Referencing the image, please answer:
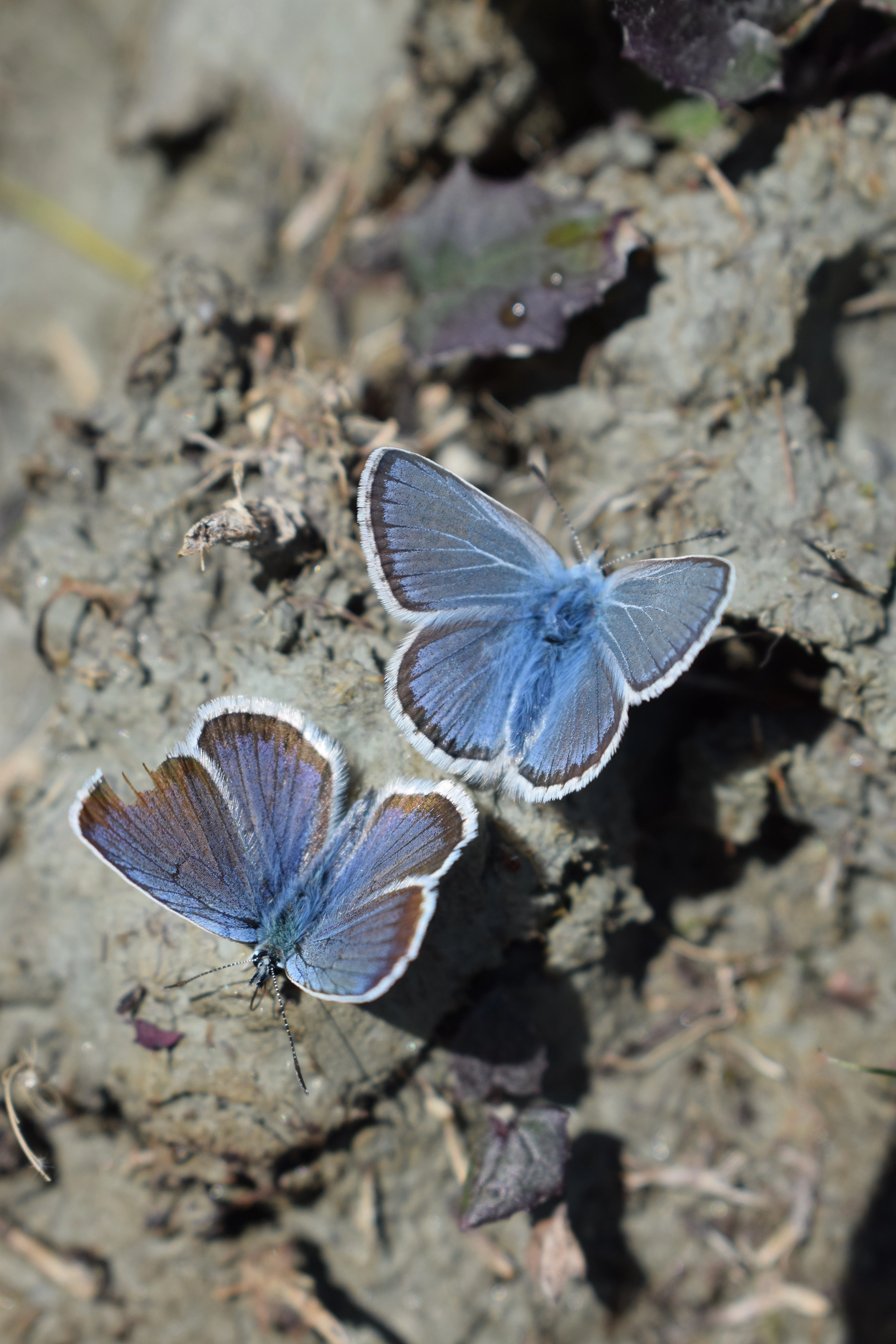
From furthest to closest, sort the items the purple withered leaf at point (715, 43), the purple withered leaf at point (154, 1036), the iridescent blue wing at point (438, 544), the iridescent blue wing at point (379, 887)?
the purple withered leaf at point (715, 43)
the purple withered leaf at point (154, 1036)
the iridescent blue wing at point (438, 544)
the iridescent blue wing at point (379, 887)

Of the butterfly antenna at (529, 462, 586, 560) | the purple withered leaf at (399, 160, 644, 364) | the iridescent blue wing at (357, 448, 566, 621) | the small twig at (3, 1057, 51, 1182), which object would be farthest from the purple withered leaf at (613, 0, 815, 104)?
the small twig at (3, 1057, 51, 1182)

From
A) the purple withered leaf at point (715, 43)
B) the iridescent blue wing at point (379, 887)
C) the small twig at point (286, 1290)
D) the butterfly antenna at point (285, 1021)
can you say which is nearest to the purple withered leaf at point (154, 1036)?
the butterfly antenna at point (285, 1021)

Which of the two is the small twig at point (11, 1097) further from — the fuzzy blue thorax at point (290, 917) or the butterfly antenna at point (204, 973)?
the fuzzy blue thorax at point (290, 917)

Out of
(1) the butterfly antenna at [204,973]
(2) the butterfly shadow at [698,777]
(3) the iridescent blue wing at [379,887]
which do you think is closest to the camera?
(3) the iridescent blue wing at [379,887]

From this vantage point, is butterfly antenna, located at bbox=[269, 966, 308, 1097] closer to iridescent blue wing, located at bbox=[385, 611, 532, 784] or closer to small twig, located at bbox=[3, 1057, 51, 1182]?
iridescent blue wing, located at bbox=[385, 611, 532, 784]

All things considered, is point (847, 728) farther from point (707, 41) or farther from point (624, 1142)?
point (707, 41)

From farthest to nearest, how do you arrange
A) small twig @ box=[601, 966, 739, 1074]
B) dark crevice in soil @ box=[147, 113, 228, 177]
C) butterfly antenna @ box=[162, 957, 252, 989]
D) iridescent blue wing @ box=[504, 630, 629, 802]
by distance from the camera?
dark crevice in soil @ box=[147, 113, 228, 177]
small twig @ box=[601, 966, 739, 1074]
butterfly antenna @ box=[162, 957, 252, 989]
iridescent blue wing @ box=[504, 630, 629, 802]

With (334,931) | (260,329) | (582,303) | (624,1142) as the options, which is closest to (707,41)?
(582,303)
